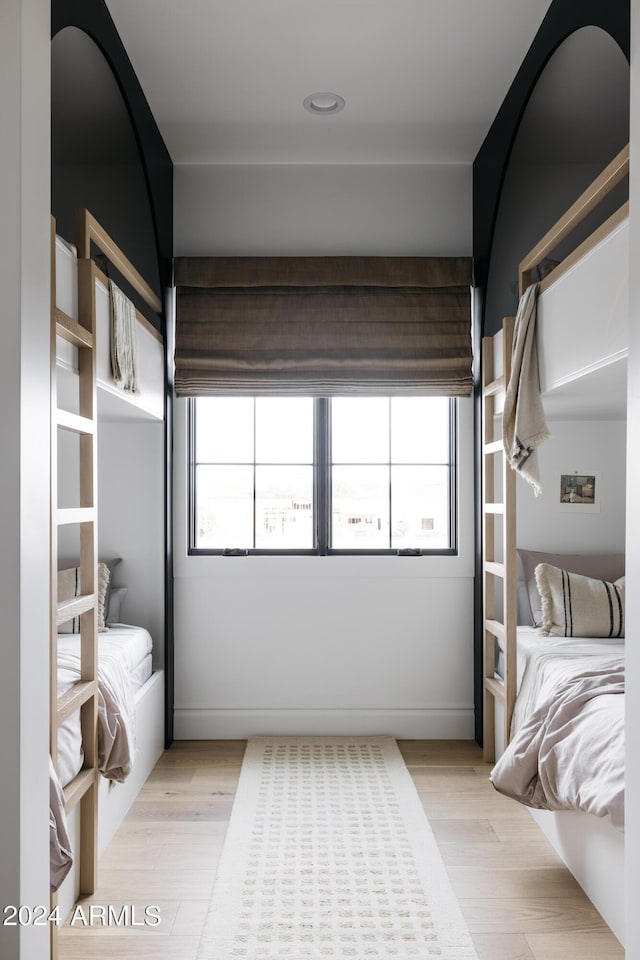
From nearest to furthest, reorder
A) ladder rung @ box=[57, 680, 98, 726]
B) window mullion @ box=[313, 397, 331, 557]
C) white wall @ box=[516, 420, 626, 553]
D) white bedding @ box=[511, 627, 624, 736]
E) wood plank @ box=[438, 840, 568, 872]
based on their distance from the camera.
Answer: ladder rung @ box=[57, 680, 98, 726] < wood plank @ box=[438, 840, 568, 872] < white bedding @ box=[511, 627, 624, 736] < white wall @ box=[516, 420, 626, 553] < window mullion @ box=[313, 397, 331, 557]

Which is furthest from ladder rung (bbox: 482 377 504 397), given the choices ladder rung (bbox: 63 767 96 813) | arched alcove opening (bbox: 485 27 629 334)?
ladder rung (bbox: 63 767 96 813)

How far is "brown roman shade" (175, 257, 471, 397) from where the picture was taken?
3975 millimetres

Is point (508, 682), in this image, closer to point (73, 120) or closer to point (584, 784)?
point (584, 784)

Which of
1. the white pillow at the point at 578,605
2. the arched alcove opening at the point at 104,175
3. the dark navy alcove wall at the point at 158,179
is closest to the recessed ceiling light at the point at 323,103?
the dark navy alcove wall at the point at 158,179

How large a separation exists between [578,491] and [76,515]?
2.76 m

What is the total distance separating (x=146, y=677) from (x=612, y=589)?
2270 mm

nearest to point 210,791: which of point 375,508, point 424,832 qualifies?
point 424,832

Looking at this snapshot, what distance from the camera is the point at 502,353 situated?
132 inches

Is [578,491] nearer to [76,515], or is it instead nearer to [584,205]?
[584,205]

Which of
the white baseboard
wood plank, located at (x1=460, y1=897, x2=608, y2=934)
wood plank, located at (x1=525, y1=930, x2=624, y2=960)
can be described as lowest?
wood plank, located at (x1=460, y1=897, x2=608, y2=934)

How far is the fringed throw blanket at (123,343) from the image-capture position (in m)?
2.73

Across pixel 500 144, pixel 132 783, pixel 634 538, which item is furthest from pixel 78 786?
pixel 500 144

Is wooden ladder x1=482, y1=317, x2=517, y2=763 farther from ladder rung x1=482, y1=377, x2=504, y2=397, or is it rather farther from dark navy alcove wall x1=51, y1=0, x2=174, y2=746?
dark navy alcove wall x1=51, y1=0, x2=174, y2=746

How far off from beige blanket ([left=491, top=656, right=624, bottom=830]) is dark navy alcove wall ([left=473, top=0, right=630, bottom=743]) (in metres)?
1.29
